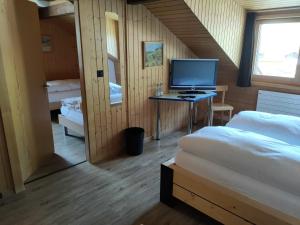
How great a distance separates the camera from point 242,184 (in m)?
1.71

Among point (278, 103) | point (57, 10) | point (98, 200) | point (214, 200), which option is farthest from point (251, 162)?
point (57, 10)

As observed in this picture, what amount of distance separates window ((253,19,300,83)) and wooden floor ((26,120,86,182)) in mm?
3161

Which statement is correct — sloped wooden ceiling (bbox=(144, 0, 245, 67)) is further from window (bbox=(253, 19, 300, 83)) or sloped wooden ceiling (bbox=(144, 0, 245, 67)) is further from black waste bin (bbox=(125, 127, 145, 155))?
black waste bin (bbox=(125, 127, 145, 155))

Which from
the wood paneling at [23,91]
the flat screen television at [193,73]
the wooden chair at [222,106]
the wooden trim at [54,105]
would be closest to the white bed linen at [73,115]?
the wood paneling at [23,91]

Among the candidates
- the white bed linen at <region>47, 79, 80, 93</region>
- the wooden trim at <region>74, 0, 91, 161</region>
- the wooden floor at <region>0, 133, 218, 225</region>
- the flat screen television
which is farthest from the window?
the white bed linen at <region>47, 79, 80, 93</region>

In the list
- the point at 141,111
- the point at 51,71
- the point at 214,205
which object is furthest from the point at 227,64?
the point at 51,71

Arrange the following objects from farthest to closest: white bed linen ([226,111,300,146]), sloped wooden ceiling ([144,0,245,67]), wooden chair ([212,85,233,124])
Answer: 1. wooden chair ([212,85,233,124])
2. sloped wooden ceiling ([144,0,245,67])
3. white bed linen ([226,111,300,146])

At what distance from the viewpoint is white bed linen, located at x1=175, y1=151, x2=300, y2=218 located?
152 centimetres

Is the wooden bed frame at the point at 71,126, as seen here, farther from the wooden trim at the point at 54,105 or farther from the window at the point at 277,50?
the window at the point at 277,50

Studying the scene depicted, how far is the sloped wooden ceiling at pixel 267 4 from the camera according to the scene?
10.6ft

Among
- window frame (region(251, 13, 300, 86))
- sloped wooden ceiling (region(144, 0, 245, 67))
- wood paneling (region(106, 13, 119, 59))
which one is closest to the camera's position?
wood paneling (region(106, 13, 119, 59))

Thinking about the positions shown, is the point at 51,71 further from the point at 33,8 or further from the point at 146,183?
the point at 146,183

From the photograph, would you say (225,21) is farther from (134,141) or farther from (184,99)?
(134,141)

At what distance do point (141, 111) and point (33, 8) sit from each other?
74.0 inches
